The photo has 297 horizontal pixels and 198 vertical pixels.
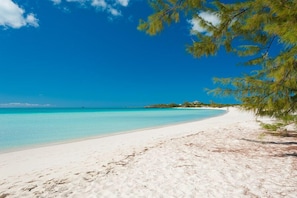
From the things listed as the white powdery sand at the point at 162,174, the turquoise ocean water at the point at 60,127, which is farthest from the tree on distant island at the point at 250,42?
the turquoise ocean water at the point at 60,127

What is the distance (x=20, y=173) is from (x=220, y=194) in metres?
4.20

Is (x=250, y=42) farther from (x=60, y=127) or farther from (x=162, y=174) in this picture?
(x=60, y=127)

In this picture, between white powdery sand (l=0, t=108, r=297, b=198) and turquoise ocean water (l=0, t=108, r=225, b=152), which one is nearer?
white powdery sand (l=0, t=108, r=297, b=198)

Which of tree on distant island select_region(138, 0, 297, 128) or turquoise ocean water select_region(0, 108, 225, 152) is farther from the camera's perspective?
turquoise ocean water select_region(0, 108, 225, 152)

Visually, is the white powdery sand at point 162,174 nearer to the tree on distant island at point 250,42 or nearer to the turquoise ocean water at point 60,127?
the tree on distant island at point 250,42

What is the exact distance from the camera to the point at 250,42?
176 inches

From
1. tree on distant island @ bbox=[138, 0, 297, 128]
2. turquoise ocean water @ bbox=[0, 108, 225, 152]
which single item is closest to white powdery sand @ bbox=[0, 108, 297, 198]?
tree on distant island @ bbox=[138, 0, 297, 128]

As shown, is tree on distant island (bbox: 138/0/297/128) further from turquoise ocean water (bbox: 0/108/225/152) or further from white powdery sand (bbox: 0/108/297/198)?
turquoise ocean water (bbox: 0/108/225/152)

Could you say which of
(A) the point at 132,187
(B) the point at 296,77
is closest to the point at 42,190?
(A) the point at 132,187

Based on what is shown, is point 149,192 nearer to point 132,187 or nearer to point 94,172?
point 132,187

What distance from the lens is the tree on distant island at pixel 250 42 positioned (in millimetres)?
3428

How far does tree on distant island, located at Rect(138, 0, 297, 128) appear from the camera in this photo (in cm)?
343

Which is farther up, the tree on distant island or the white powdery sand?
the tree on distant island

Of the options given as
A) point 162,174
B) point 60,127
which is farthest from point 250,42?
point 60,127
